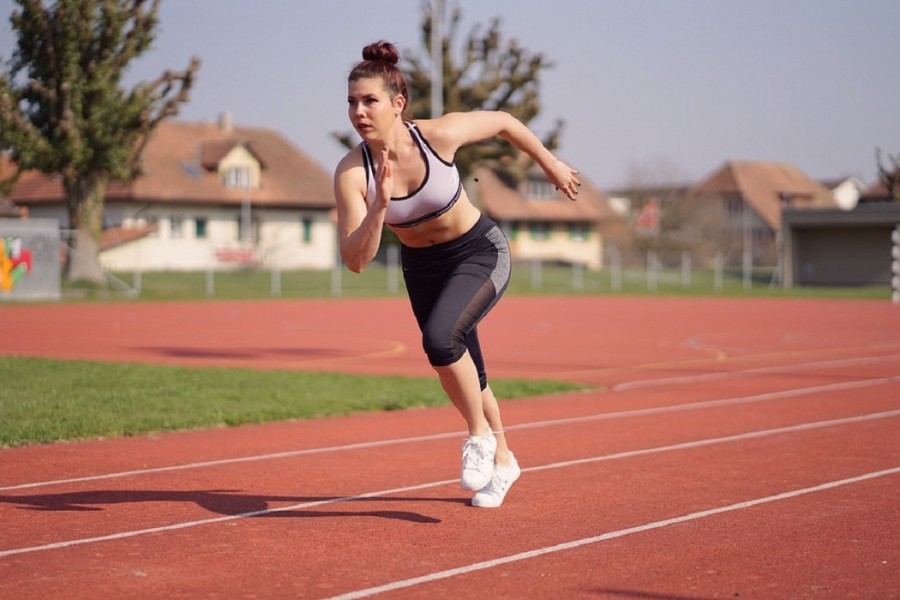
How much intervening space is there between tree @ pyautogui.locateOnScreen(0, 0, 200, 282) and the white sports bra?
89.4 feet

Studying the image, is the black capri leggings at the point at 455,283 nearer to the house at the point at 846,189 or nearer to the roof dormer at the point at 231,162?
the roof dormer at the point at 231,162

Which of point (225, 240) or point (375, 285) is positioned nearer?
point (375, 285)

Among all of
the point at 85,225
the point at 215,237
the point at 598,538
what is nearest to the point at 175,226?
the point at 215,237

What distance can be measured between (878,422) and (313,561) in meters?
6.92

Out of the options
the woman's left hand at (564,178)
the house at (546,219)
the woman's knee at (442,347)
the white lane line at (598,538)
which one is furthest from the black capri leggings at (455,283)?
the house at (546,219)

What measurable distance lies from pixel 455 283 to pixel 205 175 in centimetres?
6433

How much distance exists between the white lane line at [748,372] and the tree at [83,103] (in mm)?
20546

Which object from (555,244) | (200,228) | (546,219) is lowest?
(555,244)

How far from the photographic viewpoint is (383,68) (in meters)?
6.32

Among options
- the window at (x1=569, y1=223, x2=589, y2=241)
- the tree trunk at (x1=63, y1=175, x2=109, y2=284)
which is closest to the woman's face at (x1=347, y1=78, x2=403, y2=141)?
the tree trunk at (x1=63, y1=175, x2=109, y2=284)

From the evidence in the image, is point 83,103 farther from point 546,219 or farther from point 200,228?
point 546,219

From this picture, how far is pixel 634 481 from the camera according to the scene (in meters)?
A: 8.06

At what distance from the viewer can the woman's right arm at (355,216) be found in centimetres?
589

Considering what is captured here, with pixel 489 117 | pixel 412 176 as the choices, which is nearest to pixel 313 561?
pixel 412 176
